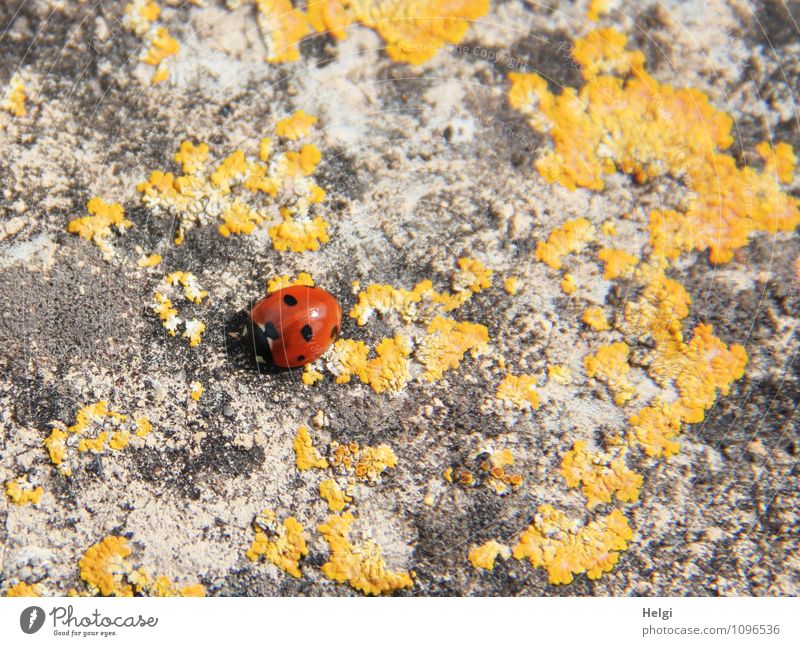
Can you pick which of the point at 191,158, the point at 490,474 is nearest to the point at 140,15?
the point at 191,158

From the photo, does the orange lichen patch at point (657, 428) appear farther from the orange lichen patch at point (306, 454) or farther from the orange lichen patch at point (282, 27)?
the orange lichen patch at point (282, 27)

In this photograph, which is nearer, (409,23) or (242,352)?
(242,352)

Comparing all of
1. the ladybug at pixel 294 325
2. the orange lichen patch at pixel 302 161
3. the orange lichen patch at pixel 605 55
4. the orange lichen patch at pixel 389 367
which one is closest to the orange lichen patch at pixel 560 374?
the orange lichen patch at pixel 389 367

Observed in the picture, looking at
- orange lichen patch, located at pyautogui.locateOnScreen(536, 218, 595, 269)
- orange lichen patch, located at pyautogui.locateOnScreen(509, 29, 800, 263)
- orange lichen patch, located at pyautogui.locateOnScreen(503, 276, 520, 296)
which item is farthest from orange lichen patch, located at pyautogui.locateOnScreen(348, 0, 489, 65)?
orange lichen patch, located at pyautogui.locateOnScreen(503, 276, 520, 296)

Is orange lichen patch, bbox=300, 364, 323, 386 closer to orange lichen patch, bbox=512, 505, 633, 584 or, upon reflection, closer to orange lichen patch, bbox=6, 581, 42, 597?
orange lichen patch, bbox=512, 505, 633, 584

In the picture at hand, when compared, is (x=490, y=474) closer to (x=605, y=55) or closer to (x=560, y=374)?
(x=560, y=374)
